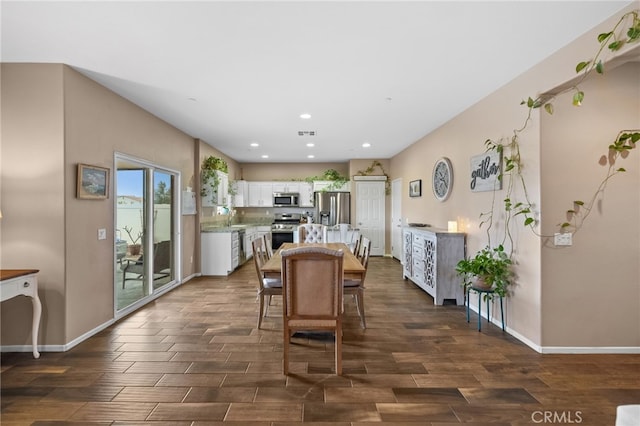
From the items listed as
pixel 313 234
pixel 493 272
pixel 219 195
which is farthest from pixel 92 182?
pixel 493 272

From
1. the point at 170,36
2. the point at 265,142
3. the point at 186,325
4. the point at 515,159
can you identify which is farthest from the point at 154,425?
the point at 265,142

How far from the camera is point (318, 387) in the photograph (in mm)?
2316

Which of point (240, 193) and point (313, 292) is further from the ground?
point (240, 193)

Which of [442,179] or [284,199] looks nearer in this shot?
[442,179]

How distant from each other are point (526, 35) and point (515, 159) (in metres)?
1.19

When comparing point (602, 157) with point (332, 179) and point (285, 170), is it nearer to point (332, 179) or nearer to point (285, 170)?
point (332, 179)

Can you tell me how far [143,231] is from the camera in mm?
4391

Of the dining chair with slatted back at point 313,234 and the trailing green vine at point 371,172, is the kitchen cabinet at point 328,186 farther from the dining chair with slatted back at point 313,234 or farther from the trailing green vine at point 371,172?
the dining chair with slatted back at point 313,234

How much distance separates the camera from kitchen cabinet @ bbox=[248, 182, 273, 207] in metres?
8.65

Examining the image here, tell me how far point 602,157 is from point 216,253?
5.72m

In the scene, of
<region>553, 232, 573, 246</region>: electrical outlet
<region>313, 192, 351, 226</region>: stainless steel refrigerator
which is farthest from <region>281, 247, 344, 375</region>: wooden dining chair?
<region>313, 192, 351, 226</region>: stainless steel refrigerator

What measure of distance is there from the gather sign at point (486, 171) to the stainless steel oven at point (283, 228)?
501 centimetres

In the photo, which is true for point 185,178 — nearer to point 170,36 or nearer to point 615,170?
point 170,36

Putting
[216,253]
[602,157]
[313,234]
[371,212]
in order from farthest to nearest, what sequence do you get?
1. [371,212]
2. [216,253]
3. [313,234]
4. [602,157]
